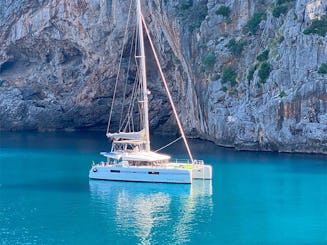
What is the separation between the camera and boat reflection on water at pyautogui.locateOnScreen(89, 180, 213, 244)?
132 feet

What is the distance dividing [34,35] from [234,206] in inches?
1943

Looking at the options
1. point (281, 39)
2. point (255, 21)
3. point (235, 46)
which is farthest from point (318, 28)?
point (235, 46)

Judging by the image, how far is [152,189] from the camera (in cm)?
5134

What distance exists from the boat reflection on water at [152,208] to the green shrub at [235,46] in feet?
67.4

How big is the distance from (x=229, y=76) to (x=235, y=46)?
9.05 feet

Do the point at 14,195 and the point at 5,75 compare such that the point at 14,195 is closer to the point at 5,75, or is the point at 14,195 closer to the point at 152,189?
the point at 152,189

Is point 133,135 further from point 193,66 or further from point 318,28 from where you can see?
point 193,66

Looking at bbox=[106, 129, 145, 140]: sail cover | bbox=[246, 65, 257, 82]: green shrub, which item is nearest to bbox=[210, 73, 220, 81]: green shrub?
bbox=[246, 65, 257, 82]: green shrub

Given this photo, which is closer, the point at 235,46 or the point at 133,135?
the point at 133,135

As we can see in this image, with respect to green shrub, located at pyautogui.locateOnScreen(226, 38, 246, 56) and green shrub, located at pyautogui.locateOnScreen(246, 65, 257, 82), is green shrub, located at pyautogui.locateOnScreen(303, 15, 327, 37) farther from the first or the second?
green shrub, located at pyautogui.locateOnScreen(226, 38, 246, 56)

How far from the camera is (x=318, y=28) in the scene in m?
63.7

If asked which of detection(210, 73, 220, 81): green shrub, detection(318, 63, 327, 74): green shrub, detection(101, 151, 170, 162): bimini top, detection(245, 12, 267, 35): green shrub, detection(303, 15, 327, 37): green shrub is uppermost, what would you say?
detection(245, 12, 267, 35): green shrub

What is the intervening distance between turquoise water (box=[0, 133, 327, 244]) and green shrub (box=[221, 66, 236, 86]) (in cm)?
777

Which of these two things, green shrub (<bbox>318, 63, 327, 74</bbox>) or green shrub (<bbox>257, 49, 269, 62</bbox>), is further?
green shrub (<bbox>257, 49, 269, 62</bbox>)
